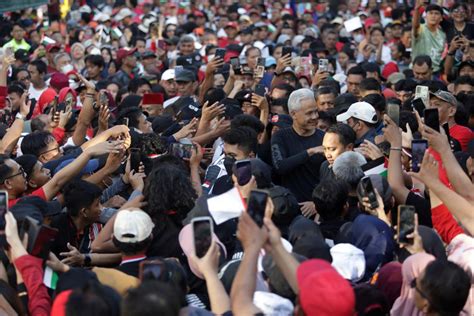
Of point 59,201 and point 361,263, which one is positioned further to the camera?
point 59,201

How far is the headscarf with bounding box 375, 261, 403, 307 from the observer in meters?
4.95

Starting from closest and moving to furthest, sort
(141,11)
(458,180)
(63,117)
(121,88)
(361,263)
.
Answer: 1. (361,263)
2. (458,180)
3. (63,117)
4. (121,88)
5. (141,11)

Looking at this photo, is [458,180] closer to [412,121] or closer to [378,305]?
[378,305]

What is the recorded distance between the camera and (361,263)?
512 cm

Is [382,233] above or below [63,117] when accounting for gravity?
above

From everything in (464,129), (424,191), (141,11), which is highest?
(424,191)

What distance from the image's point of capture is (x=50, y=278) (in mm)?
A: 4762

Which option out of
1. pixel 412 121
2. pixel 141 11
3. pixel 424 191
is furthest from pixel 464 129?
pixel 141 11

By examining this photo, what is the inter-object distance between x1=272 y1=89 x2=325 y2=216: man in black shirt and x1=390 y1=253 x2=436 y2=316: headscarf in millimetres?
2901

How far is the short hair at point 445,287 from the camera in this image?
167 inches

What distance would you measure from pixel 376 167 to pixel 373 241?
1.36m

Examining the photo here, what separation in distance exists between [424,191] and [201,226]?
8.52 feet

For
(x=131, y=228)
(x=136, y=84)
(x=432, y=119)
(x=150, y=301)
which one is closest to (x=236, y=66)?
(x=136, y=84)

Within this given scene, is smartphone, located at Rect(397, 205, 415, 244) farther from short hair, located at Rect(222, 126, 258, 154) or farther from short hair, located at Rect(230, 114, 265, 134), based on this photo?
short hair, located at Rect(230, 114, 265, 134)
